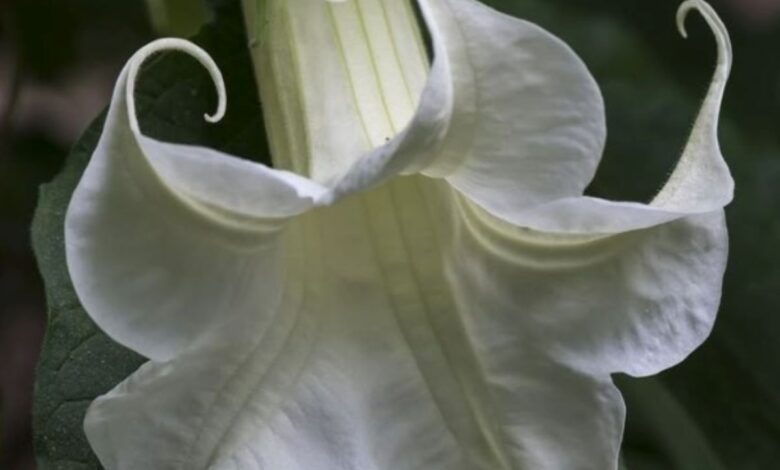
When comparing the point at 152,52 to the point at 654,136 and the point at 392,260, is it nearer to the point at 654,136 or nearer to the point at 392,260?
the point at 392,260

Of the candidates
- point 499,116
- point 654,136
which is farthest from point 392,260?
point 654,136

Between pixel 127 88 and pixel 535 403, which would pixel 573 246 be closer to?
pixel 535 403

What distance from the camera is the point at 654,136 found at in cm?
109

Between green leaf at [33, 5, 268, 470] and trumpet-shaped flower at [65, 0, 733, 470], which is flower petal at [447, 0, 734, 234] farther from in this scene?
green leaf at [33, 5, 268, 470]

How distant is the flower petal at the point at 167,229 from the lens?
1.95 ft

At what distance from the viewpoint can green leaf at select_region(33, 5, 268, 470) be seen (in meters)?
0.76

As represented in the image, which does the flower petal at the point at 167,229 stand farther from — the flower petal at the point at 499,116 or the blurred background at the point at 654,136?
the blurred background at the point at 654,136

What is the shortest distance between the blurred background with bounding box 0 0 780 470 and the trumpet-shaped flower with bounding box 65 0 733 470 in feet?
Answer: 0.60

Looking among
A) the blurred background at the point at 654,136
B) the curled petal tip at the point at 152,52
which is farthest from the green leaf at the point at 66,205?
the curled petal tip at the point at 152,52

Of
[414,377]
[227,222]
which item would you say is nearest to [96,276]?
[227,222]

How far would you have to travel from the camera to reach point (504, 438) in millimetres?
722

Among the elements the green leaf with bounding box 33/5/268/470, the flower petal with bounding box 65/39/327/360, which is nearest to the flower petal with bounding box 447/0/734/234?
the flower petal with bounding box 65/39/327/360

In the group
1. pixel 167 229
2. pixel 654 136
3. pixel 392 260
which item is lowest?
pixel 654 136

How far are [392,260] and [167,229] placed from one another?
18 centimetres
